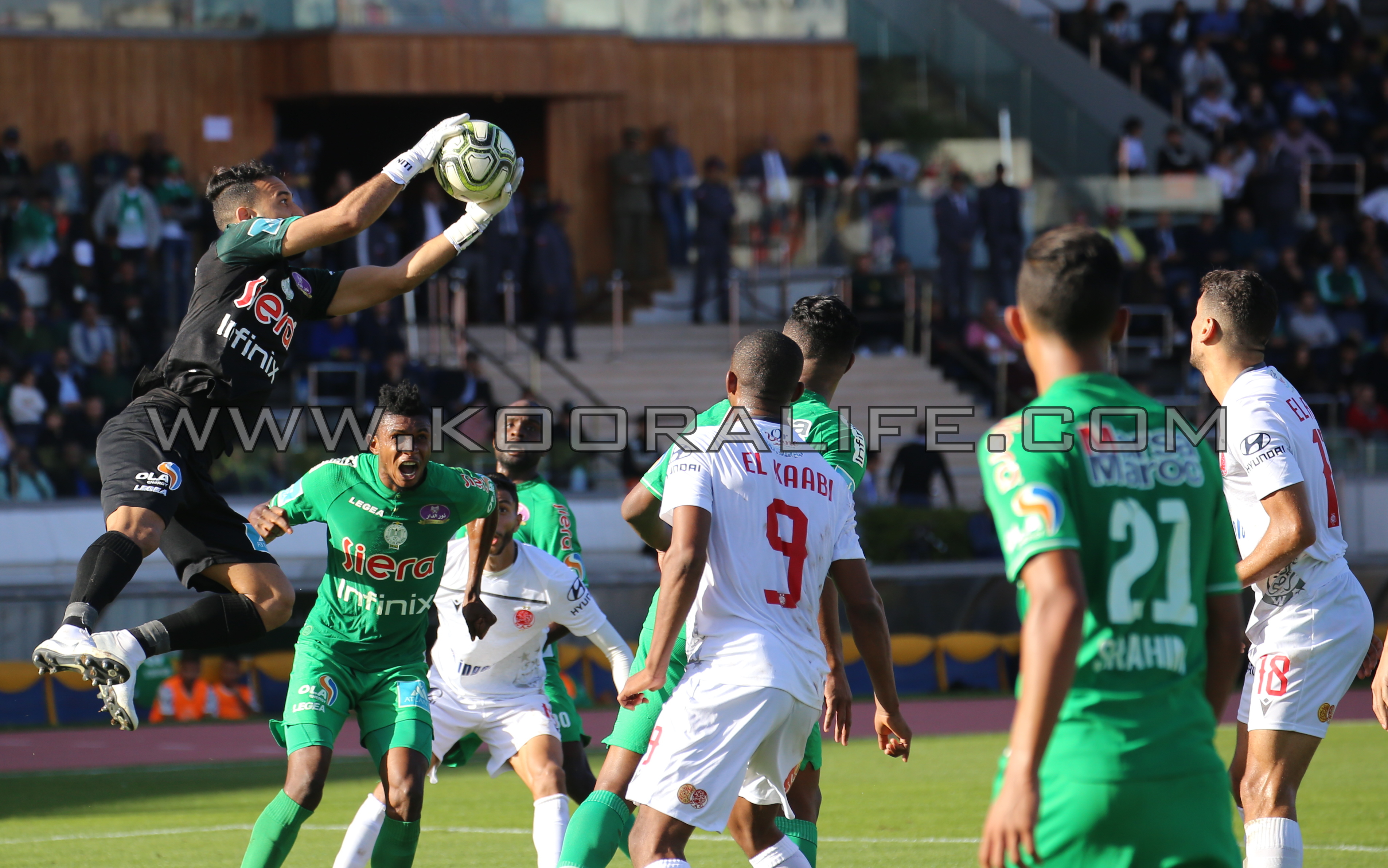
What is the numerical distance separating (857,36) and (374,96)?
844 cm

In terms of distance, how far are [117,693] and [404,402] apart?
1.72 m

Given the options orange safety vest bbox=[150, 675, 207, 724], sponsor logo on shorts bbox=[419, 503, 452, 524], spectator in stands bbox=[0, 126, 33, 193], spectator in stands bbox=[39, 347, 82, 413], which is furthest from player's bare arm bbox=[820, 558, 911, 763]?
spectator in stands bbox=[0, 126, 33, 193]

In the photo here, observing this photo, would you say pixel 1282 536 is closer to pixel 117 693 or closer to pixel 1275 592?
pixel 1275 592

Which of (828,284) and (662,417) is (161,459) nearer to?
(662,417)

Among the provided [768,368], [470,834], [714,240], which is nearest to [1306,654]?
[768,368]

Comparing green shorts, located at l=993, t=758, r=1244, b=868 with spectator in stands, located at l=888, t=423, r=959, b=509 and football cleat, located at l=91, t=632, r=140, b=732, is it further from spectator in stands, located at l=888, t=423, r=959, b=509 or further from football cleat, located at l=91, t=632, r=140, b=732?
spectator in stands, located at l=888, t=423, r=959, b=509

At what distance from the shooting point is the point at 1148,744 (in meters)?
3.83

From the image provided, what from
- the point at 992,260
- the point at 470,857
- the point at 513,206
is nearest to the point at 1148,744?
the point at 470,857

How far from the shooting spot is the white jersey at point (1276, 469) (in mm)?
6125

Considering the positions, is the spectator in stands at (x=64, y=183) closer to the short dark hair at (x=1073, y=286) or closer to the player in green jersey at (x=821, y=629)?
the player in green jersey at (x=821, y=629)

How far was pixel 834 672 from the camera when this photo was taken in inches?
247

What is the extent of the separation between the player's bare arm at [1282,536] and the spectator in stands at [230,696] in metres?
11.8

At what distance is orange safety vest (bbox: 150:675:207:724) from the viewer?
1583 centimetres

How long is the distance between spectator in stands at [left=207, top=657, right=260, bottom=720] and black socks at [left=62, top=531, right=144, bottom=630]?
969cm
